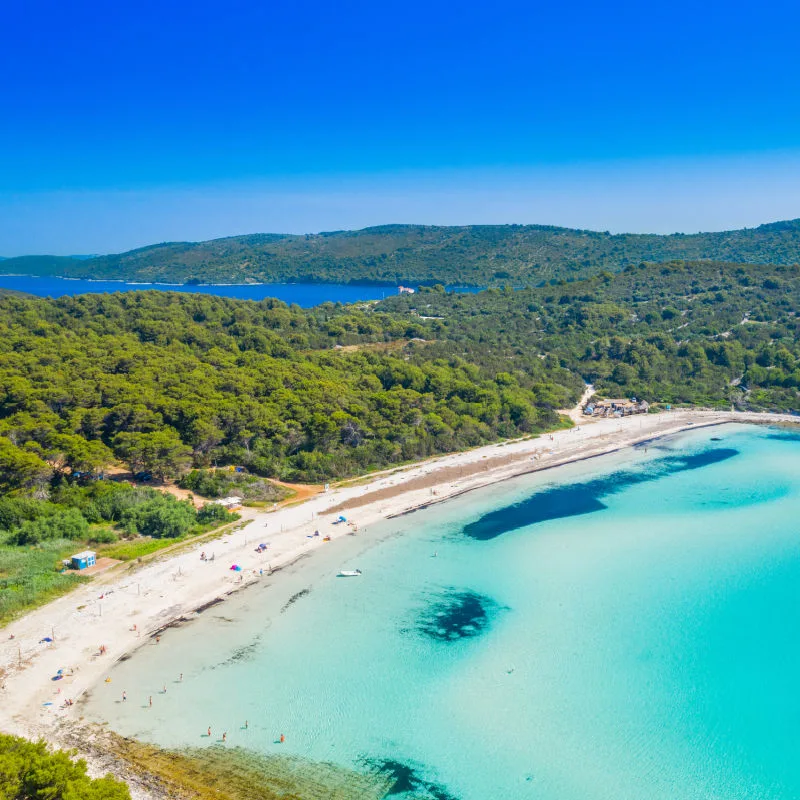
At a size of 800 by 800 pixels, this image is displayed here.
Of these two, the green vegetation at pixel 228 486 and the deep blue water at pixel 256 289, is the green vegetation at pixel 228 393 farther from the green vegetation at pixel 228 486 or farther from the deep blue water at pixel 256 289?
the deep blue water at pixel 256 289

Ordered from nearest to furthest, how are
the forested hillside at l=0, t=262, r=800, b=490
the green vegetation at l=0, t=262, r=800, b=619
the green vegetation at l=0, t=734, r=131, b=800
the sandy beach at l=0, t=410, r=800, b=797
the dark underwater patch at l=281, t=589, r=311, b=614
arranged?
1. the green vegetation at l=0, t=734, r=131, b=800
2. the sandy beach at l=0, t=410, r=800, b=797
3. the dark underwater patch at l=281, t=589, r=311, b=614
4. the green vegetation at l=0, t=262, r=800, b=619
5. the forested hillside at l=0, t=262, r=800, b=490

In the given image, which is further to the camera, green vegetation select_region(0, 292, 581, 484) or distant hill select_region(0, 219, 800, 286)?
distant hill select_region(0, 219, 800, 286)

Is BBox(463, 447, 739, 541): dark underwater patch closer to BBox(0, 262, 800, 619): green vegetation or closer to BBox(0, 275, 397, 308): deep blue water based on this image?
BBox(0, 262, 800, 619): green vegetation

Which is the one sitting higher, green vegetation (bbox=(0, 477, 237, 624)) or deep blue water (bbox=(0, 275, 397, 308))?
deep blue water (bbox=(0, 275, 397, 308))

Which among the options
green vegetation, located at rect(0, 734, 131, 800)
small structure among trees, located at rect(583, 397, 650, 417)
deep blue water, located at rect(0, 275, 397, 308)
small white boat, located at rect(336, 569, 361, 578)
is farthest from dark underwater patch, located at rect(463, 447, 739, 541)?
deep blue water, located at rect(0, 275, 397, 308)

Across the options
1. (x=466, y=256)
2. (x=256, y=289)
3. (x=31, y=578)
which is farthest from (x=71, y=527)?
(x=466, y=256)

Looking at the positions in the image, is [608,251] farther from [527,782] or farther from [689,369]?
[527,782]

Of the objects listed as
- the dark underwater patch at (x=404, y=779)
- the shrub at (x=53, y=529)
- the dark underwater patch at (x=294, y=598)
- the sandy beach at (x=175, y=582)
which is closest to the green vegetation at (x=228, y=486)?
the sandy beach at (x=175, y=582)

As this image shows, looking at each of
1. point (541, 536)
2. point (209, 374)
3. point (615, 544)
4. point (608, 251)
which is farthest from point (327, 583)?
point (608, 251)
